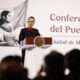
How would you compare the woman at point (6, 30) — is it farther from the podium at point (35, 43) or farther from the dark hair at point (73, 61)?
the dark hair at point (73, 61)

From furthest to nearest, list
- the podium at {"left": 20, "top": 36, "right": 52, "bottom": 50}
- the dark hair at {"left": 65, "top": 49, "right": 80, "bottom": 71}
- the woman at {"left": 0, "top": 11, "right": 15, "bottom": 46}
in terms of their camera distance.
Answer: the woman at {"left": 0, "top": 11, "right": 15, "bottom": 46} → the podium at {"left": 20, "top": 36, "right": 52, "bottom": 50} → the dark hair at {"left": 65, "top": 49, "right": 80, "bottom": 71}

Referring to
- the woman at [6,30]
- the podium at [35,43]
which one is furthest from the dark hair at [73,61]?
the woman at [6,30]

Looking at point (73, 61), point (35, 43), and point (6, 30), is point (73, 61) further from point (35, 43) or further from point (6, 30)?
point (6, 30)

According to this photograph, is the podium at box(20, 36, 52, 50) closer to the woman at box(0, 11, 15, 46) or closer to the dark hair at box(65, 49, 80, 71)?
the dark hair at box(65, 49, 80, 71)

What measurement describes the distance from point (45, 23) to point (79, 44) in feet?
2.90

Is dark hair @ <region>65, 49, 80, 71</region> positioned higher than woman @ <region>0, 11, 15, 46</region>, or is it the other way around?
woman @ <region>0, 11, 15, 46</region>

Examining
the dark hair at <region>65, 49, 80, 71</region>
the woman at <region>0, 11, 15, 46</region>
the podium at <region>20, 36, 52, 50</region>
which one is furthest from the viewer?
the woman at <region>0, 11, 15, 46</region>

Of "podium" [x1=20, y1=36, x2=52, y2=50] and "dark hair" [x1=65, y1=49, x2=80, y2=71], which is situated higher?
"podium" [x1=20, y1=36, x2=52, y2=50]

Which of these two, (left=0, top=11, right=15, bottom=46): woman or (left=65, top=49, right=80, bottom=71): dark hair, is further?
(left=0, top=11, right=15, bottom=46): woman

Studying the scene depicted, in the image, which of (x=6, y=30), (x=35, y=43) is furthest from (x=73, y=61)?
(x=6, y=30)

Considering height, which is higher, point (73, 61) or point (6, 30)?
point (6, 30)

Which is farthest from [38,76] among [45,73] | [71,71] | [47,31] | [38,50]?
[47,31]

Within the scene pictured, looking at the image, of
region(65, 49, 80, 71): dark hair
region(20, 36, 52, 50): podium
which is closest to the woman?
region(20, 36, 52, 50): podium

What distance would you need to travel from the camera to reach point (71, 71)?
66.6 inches
